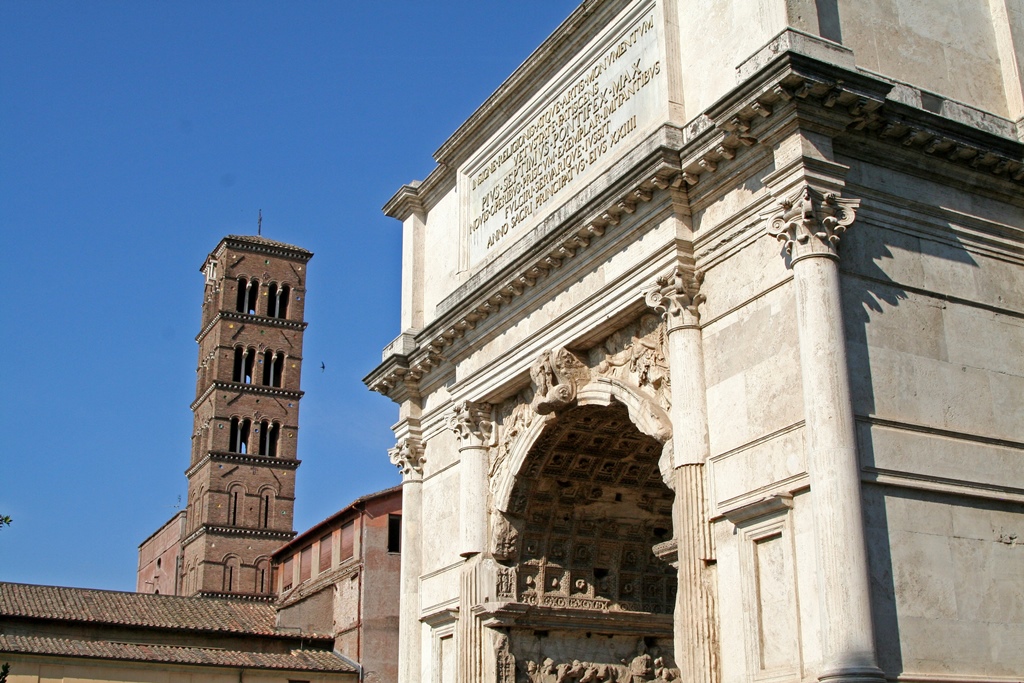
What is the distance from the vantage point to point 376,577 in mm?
34281

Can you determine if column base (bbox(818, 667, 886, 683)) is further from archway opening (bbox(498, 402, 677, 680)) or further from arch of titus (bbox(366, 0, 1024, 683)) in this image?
archway opening (bbox(498, 402, 677, 680))

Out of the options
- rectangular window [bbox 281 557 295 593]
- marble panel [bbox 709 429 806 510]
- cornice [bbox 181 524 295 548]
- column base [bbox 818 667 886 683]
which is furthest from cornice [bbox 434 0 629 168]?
cornice [bbox 181 524 295 548]

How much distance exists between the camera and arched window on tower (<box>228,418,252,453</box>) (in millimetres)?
62312

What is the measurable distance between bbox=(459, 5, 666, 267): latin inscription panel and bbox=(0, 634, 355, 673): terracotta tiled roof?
58.4ft

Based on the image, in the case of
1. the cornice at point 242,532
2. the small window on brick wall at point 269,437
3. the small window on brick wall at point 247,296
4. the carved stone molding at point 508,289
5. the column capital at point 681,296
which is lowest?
the column capital at point 681,296

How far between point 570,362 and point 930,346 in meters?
4.82

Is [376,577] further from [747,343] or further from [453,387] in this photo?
[747,343]

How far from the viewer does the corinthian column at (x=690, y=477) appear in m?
13.3

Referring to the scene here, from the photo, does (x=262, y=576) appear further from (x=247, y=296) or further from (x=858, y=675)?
(x=858, y=675)

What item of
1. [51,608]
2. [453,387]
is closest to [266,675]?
[51,608]

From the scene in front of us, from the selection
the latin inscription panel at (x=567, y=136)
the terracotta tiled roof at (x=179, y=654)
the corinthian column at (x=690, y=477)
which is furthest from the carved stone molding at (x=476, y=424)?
the terracotta tiled roof at (x=179, y=654)

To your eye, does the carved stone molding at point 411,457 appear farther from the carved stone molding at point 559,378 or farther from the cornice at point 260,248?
the cornice at point 260,248

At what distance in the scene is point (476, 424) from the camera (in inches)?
728

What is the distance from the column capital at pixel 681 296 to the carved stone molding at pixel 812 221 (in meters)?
1.63
